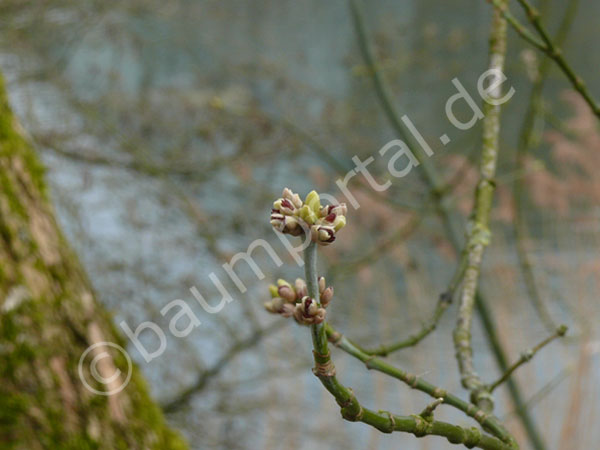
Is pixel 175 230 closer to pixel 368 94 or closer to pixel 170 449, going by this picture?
pixel 368 94

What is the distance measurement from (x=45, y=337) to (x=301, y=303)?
488mm

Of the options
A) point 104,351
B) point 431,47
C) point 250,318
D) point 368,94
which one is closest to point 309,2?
Answer: point 368,94

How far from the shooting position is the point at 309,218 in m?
0.22

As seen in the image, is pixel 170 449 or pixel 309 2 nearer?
pixel 170 449

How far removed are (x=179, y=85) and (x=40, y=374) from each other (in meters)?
1.93

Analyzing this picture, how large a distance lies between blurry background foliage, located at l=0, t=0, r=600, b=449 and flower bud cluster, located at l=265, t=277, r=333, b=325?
135 centimetres

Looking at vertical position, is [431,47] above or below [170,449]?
above

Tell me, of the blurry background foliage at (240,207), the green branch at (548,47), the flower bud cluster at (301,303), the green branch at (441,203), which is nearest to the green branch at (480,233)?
the green branch at (548,47)

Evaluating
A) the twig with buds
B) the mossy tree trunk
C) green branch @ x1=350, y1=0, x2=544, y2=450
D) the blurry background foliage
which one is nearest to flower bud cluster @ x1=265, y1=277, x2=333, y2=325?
the twig with buds

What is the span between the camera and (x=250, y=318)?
2043 millimetres

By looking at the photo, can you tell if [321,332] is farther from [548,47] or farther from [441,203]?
[441,203]

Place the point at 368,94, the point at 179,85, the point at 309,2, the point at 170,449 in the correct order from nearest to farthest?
1. the point at 170,449
2. the point at 179,85
3. the point at 368,94
4. the point at 309,2

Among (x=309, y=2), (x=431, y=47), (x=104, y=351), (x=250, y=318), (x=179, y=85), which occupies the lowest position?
(x=104, y=351)

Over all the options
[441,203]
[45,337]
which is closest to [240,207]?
[441,203]
